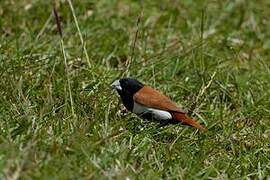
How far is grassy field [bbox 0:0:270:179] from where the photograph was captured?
325cm

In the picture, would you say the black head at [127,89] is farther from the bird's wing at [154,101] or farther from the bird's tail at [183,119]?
the bird's tail at [183,119]

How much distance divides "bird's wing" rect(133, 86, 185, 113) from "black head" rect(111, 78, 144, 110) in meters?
0.04

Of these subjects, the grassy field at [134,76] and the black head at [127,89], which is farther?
the black head at [127,89]

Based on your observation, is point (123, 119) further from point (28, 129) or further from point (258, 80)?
point (258, 80)

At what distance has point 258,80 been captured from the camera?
4.95 metres

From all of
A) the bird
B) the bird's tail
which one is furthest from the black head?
the bird's tail

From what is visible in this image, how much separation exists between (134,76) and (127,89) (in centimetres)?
70

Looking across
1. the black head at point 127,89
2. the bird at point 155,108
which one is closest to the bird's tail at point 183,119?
the bird at point 155,108

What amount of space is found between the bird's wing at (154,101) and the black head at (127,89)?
0.12 feet

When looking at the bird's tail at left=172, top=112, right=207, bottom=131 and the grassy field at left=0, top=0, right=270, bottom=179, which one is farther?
the bird's tail at left=172, top=112, right=207, bottom=131

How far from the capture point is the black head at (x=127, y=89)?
394 cm

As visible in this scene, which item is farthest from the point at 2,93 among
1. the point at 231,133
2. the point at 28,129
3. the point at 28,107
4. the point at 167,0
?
the point at 167,0

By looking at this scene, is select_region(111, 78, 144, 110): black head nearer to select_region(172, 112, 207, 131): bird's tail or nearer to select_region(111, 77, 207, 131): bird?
select_region(111, 77, 207, 131): bird

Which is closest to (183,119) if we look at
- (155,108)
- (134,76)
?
(155,108)
